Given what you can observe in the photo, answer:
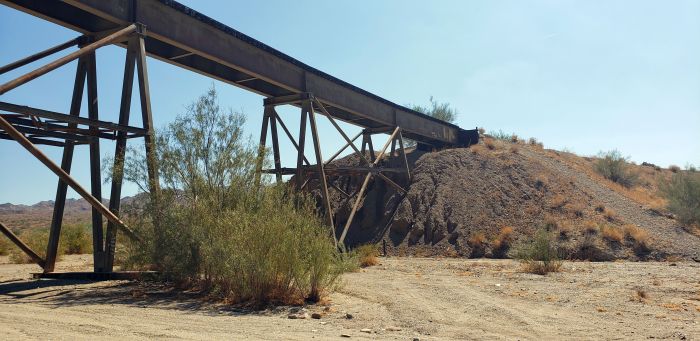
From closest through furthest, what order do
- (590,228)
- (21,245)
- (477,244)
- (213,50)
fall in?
(21,245)
(213,50)
(590,228)
(477,244)

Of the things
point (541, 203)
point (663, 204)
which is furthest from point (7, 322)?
point (663, 204)

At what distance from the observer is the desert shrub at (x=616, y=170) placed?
119 ft

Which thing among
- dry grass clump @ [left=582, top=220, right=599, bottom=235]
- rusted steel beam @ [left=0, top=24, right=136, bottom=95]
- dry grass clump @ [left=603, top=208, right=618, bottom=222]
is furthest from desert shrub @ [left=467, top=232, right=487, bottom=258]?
rusted steel beam @ [left=0, top=24, right=136, bottom=95]

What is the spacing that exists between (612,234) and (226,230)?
1708 centimetres

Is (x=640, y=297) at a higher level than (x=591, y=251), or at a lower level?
lower

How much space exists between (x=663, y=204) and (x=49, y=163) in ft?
94.8

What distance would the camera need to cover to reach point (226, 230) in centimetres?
997

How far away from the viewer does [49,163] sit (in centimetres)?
995

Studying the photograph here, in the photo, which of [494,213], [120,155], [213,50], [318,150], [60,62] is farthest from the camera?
[494,213]

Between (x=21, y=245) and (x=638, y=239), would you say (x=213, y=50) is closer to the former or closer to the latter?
(x=21, y=245)

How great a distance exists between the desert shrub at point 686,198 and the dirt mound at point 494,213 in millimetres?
723

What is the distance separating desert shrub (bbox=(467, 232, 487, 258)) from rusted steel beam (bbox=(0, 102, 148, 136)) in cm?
1450

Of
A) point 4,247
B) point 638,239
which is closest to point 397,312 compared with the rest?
point 638,239

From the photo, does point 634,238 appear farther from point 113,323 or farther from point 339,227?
point 113,323
